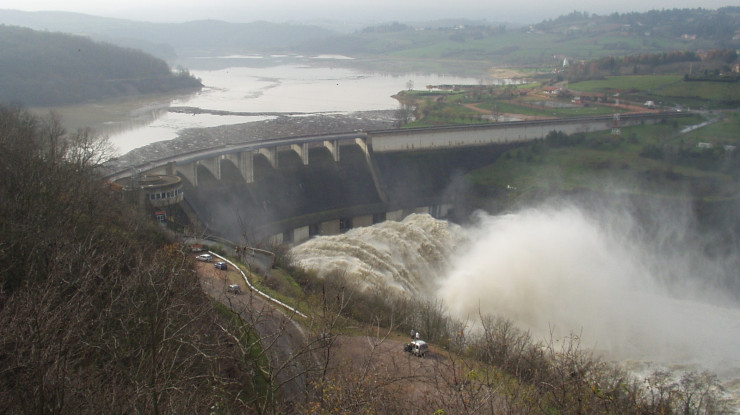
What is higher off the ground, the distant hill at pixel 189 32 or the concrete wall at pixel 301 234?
the distant hill at pixel 189 32

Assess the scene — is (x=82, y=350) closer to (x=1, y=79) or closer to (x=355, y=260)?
(x=355, y=260)

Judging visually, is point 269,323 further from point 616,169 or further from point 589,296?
point 616,169

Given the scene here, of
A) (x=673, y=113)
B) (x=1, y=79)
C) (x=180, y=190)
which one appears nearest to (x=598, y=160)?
(x=673, y=113)

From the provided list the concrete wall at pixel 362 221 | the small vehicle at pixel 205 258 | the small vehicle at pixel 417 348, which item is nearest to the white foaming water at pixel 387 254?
the small vehicle at pixel 205 258

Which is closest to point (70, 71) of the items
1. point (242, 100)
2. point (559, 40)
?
point (242, 100)

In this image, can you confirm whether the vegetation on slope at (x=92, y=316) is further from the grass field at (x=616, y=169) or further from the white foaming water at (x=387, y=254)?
the grass field at (x=616, y=169)

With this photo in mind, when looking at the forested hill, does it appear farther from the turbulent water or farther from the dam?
the turbulent water
